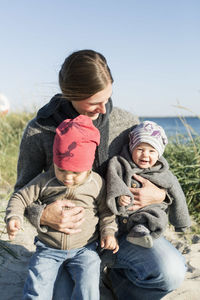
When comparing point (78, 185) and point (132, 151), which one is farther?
point (132, 151)

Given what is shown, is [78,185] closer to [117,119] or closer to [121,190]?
[121,190]

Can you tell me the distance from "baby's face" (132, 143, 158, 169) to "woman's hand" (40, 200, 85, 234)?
1.67 ft

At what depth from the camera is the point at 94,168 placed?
7.80 ft

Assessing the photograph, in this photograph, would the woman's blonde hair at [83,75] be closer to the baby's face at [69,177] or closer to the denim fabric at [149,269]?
the baby's face at [69,177]

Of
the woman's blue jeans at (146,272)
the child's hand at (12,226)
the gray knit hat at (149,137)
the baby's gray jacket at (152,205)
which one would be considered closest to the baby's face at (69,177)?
the baby's gray jacket at (152,205)

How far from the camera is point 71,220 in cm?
205

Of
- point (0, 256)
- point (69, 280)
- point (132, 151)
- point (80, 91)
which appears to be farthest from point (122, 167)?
point (0, 256)

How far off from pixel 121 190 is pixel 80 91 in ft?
2.12

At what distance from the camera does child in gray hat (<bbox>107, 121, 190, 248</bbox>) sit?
2.16m

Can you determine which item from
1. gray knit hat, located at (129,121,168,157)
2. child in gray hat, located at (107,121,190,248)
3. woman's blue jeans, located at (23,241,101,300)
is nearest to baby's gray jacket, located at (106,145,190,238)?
child in gray hat, located at (107,121,190,248)

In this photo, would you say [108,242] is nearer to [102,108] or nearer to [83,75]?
[102,108]

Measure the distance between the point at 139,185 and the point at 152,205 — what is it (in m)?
0.16

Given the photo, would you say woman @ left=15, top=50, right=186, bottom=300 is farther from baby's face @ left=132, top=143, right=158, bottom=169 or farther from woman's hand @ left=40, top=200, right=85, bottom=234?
baby's face @ left=132, top=143, right=158, bottom=169

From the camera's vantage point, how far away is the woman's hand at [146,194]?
2.27 m
